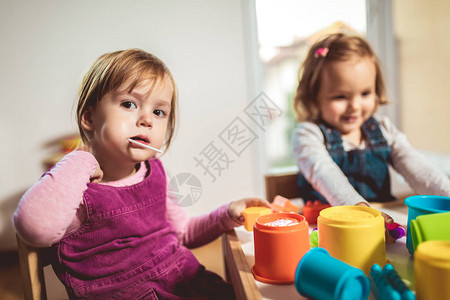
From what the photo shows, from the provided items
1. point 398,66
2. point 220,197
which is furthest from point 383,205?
point 398,66

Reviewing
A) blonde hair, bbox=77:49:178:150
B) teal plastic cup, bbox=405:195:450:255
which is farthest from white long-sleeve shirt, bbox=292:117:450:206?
blonde hair, bbox=77:49:178:150

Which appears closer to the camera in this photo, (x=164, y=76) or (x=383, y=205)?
(x=164, y=76)

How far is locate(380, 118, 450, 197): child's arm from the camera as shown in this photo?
70cm

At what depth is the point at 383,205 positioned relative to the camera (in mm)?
655

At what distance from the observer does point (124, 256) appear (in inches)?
19.3

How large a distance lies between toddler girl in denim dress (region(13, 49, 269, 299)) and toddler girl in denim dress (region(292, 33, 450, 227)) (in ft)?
1.07

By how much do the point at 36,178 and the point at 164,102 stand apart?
0.60ft

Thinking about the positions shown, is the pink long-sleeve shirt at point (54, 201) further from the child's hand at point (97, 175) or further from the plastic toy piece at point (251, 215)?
the plastic toy piece at point (251, 215)

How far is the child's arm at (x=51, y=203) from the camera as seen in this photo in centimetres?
36

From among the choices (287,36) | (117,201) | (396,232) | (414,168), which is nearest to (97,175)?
(117,201)

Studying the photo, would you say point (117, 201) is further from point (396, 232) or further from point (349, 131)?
point (349, 131)

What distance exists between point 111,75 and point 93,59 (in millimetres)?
37

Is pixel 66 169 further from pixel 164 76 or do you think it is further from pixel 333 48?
pixel 333 48

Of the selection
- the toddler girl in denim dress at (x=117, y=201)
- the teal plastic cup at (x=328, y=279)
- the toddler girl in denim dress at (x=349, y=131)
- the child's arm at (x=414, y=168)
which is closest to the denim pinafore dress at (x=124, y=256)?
the toddler girl in denim dress at (x=117, y=201)
